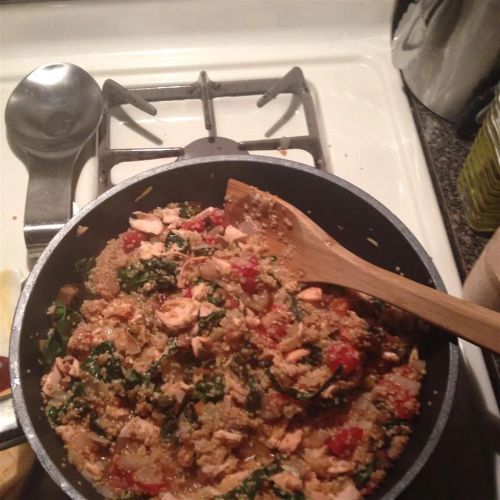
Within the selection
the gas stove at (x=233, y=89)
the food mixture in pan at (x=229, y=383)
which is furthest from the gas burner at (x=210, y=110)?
the food mixture in pan at (x=229, y=383)

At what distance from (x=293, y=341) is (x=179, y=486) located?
0.29 meters

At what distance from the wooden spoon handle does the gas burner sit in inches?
16.7

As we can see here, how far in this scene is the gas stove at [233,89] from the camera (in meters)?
1.24

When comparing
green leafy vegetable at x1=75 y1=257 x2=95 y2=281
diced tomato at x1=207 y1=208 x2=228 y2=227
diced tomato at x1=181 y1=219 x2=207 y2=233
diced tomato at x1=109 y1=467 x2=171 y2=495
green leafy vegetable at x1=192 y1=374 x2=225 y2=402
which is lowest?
diced tomato at x1=109 y1=467 x2=171 y2=495

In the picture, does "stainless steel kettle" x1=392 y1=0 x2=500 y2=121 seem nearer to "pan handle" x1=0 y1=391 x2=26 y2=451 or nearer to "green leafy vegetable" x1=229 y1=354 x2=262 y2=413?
"green leafy vegetable" x1=229 y1=354 x2=262 y2=413

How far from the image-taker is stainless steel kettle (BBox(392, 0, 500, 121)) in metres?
1.14

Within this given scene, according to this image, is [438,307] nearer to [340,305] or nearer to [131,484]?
[340,305]

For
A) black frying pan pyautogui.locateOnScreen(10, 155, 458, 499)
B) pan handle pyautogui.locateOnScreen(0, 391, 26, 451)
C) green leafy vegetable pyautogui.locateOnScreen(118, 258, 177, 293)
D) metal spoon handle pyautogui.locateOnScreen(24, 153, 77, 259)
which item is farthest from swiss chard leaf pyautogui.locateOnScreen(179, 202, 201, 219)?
pan handle pyautogui.locateOnScreen(0, 391, 26, 451)

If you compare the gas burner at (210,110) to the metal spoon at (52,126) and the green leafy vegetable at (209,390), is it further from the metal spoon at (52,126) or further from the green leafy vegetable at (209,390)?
the green leafy vegetable at (209,390)

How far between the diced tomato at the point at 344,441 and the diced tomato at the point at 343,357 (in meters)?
0.09

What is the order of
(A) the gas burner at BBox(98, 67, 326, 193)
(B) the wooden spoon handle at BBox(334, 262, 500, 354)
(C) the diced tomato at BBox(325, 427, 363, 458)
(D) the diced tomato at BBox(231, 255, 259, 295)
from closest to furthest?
(B) the wooden spoon handle at BBox(334, 262, 500, 354)
(C) the diced tomato at BBox(325, 427, 363, 458)
(D) the diced tomato at BBox(231, 255, 259, 295)
(A) the gas burner at BBox(98, 67, 326, 193)

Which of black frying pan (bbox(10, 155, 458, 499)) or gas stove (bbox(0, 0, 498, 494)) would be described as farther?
gas stove (bbox(0, 0, 498, 494))

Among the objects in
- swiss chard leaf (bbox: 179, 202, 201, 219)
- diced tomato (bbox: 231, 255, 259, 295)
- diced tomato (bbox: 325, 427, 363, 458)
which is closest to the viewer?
diced tomato (bbox: 325, 427, 363, 458)

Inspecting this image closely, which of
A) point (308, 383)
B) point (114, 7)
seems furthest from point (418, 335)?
point (114, 7)
